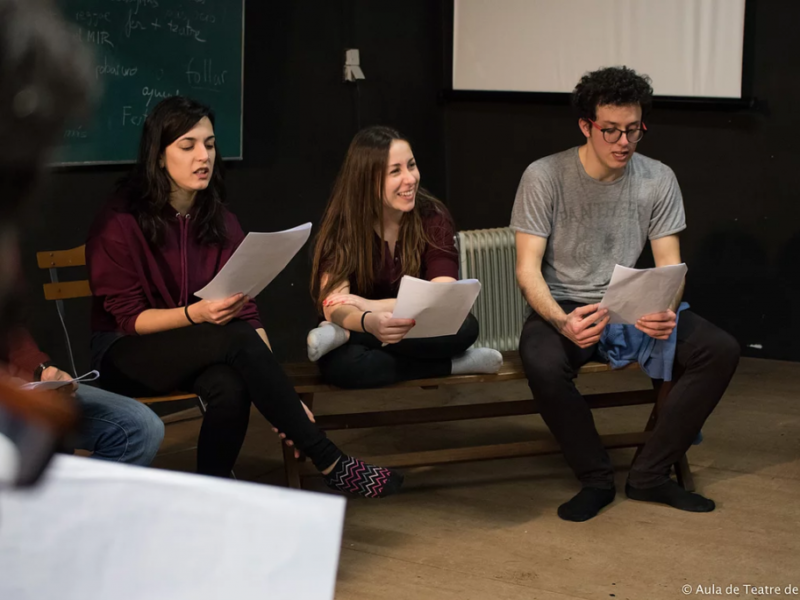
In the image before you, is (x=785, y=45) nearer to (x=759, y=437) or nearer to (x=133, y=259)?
(x=759, y=437)

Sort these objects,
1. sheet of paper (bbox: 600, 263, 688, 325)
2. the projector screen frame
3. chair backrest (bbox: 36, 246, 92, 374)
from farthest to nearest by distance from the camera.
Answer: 1. the projector screen frame
2. chair backrest (bbox: 36, 246, 92, 374)
3. sheet of paper (bbox: 600, 263, 688, 325)

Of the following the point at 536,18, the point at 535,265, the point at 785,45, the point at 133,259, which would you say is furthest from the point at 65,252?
the point at 785,45

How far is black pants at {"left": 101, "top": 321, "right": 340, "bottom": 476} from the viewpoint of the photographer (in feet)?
8.21

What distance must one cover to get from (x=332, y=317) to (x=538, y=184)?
792 millimetres

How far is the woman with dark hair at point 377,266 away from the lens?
9.09 ft

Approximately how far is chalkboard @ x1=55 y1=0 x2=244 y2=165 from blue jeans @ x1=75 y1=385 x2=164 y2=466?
1.38 meters

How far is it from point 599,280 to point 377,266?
728 millimetres

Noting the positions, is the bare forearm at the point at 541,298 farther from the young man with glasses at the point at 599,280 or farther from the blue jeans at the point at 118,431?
the blue jeans at the point at 118,431

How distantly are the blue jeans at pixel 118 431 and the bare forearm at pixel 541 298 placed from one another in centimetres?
122

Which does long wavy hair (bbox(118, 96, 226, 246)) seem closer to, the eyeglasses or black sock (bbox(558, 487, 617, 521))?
the eyeglasses

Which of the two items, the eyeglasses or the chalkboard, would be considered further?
the chalkboard

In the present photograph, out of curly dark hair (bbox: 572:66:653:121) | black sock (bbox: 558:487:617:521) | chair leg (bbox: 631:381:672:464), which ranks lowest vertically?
black sock (bbox: 558:487:617:521)

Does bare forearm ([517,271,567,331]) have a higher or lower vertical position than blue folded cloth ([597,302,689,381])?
higher

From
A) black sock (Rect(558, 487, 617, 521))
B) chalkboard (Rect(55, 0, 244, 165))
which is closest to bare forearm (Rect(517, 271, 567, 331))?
black sock (Rect(558, 487, 617, 521))
